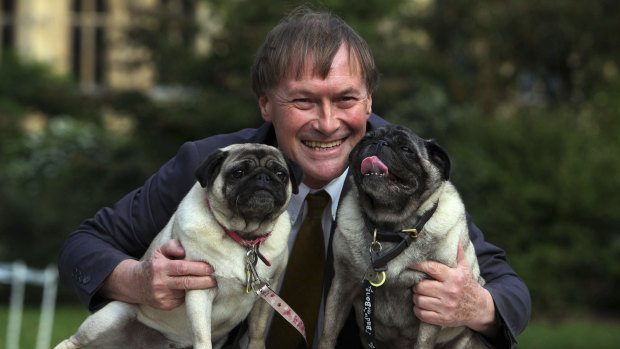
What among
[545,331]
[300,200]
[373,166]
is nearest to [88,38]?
[545,331]

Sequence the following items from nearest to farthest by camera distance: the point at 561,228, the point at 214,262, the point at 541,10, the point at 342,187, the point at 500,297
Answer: the point at 214,262 < the point at 500,297 < the point at 342,187 < the point at 561,228 < the point at 541,10

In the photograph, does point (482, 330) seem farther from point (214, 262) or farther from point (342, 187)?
point (214, 262)

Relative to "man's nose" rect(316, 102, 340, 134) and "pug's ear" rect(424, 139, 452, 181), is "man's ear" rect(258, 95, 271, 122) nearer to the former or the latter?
"man's nose" rect(316, 102, 340, 134)

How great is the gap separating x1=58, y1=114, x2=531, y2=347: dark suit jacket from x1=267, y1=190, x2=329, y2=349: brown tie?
0.09 meters

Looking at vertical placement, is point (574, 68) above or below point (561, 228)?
above

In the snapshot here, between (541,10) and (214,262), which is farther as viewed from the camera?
(541,10)

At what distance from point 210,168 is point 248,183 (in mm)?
190

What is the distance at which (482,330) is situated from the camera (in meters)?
3.65

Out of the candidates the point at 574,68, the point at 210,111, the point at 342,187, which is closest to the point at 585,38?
the point at 574,68

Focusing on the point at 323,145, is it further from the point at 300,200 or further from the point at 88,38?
the point at 88,38

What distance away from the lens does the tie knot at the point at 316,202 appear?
13.0ft

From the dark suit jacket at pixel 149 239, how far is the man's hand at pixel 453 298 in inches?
6.4

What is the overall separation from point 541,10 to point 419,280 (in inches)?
686

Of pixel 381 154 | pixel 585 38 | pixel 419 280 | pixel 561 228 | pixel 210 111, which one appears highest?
pixel 381 154
